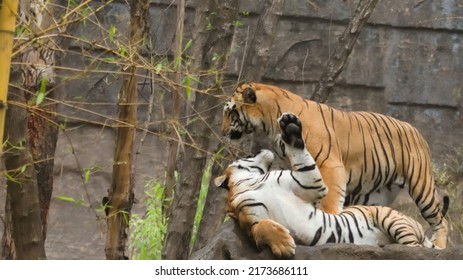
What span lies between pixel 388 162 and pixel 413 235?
1.83 ft

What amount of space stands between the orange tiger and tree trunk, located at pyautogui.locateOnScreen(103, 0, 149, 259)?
0.35 m

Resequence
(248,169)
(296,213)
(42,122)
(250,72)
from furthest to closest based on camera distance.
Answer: (250,72), (42,122), (248,169), (296,213)

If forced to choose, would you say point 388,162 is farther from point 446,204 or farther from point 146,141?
point 146,141

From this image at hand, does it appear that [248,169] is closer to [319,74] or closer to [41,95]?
[41,95]

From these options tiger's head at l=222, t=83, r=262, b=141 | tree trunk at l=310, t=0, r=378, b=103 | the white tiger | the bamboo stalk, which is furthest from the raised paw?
tree trunk at l=310, t=0, r=378, b=103

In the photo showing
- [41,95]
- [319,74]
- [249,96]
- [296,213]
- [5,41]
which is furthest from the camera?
[319,74]

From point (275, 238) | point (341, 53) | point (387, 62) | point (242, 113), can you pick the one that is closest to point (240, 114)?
point (242, 113)

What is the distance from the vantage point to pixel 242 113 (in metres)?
3.93

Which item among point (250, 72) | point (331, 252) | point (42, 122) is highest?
point (250, 72)

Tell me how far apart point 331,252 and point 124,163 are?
0.97m

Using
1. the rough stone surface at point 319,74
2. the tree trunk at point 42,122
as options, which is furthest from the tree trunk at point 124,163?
the rough stone surface at point 319,74

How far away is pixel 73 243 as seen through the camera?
6832 mm

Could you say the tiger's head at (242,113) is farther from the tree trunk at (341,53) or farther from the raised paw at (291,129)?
the tree trunk at (341,53)
